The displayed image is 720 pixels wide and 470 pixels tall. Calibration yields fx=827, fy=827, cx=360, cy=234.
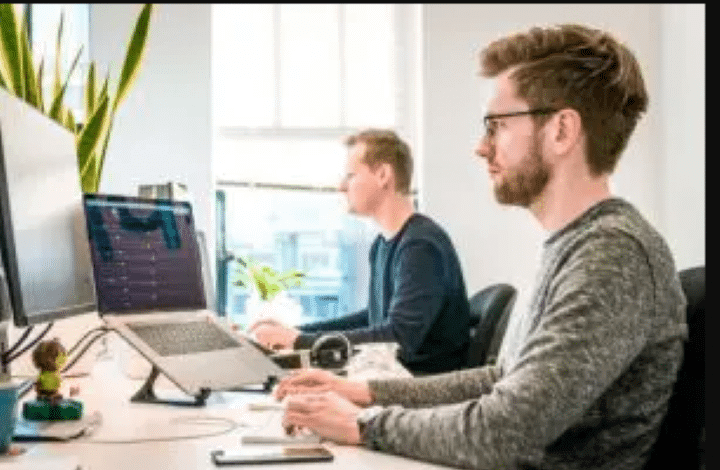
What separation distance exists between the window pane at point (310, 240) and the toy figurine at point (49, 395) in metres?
2.56

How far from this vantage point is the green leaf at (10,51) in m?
2.06

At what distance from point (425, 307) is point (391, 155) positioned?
2.18 feet

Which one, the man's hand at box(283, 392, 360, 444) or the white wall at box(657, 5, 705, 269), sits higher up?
the white wall at box(657, 5, 705, 269)

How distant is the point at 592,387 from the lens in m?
1.11

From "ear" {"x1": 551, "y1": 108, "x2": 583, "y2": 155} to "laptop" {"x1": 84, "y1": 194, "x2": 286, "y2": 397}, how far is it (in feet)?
2.55

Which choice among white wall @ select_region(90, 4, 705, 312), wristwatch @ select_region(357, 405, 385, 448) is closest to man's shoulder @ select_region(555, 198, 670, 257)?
wristwatch @ select_region(357, 405, 385, 448)

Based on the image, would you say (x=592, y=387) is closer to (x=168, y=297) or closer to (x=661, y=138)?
(x=168, y=297)

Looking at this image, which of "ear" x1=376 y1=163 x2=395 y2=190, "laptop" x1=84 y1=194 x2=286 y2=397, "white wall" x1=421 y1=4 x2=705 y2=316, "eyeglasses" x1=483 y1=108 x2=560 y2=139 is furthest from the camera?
"white wall" x1=421 y1=4 x2=705 y2=316

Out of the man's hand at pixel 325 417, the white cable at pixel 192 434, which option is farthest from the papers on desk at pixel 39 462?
the man's hand at pixel 325 417

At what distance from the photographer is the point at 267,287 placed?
3562mm

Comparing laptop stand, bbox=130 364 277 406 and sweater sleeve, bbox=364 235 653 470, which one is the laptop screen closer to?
laptop stand, bbox=130 364 277 406

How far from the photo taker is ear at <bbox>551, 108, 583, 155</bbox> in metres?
1.33

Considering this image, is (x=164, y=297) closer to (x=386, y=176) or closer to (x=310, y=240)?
(x=386, y=176)

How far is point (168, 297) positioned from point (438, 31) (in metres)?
2.36
